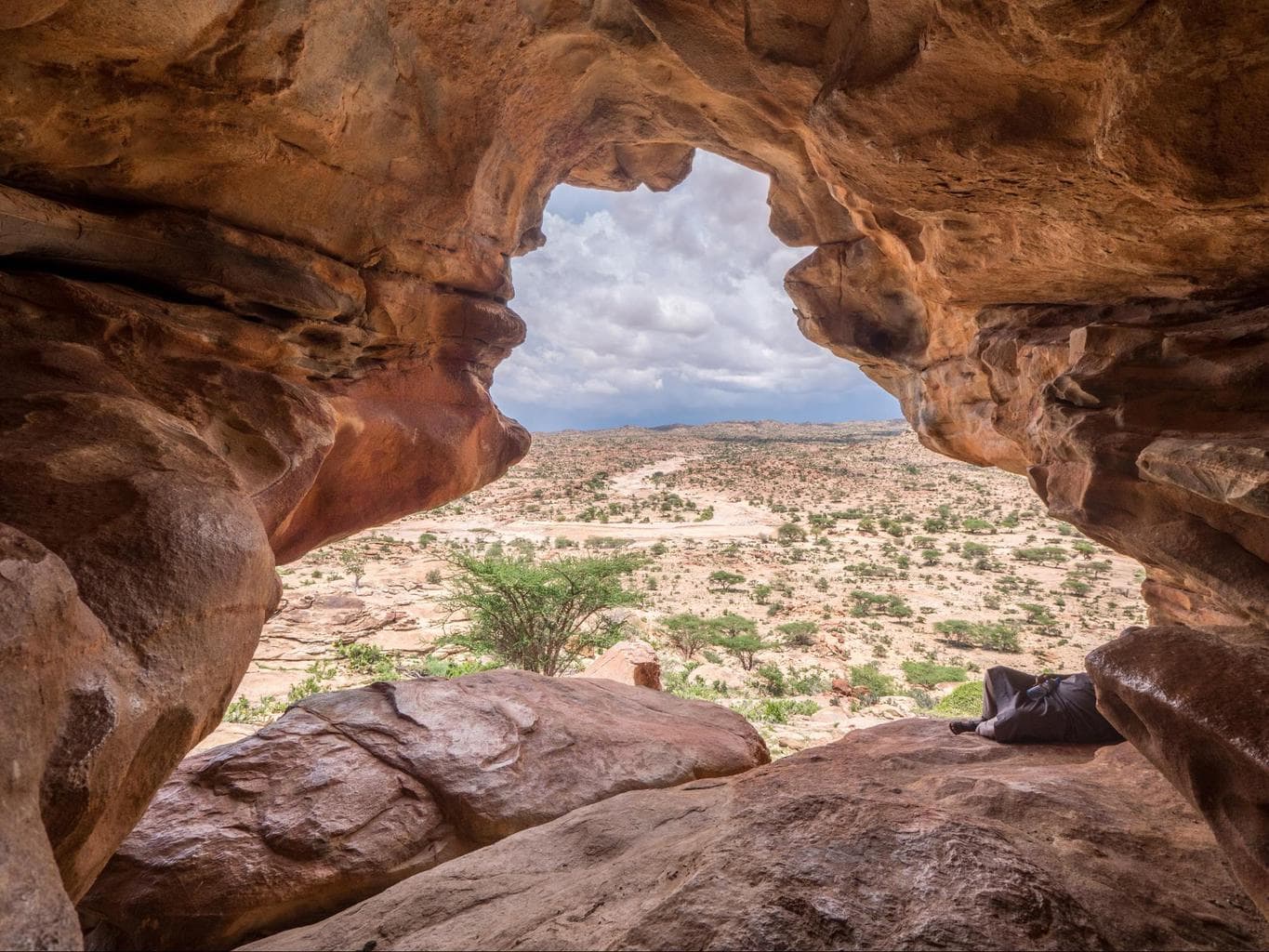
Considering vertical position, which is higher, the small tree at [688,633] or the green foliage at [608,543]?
the green foliage at [608,543]

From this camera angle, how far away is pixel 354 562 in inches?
956

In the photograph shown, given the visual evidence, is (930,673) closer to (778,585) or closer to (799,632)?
(799,632)

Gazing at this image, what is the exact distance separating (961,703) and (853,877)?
14113 mm

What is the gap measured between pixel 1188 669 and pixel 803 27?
4847mm

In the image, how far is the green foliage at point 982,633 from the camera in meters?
19.1

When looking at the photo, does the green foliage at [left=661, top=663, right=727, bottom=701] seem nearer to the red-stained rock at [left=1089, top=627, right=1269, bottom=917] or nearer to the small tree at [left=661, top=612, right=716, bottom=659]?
the small tree at [left=661, top=612, right=716, bottom=659]

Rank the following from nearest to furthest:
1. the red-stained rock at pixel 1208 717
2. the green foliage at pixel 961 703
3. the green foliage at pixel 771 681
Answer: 1. the red-stained rock at pixel 1208 717
2. the green foliage at pixel 961 703
3. the green foliage at pixel 771 681

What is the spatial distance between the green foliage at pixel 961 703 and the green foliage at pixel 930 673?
1045mm

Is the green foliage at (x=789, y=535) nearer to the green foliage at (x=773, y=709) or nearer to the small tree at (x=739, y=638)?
the small tree at (x=739, y=638)

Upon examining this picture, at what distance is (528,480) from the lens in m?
44.2

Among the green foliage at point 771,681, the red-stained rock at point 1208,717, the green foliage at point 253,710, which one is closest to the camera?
the red-stained rock at point 1208,717

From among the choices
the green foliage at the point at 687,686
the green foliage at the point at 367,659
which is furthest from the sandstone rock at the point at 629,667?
the green foliage at the point at 367,659

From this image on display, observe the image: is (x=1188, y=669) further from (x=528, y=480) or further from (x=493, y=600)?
(x=528, y=480)

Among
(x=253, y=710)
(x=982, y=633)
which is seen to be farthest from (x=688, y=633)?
(x=253, y=710)
